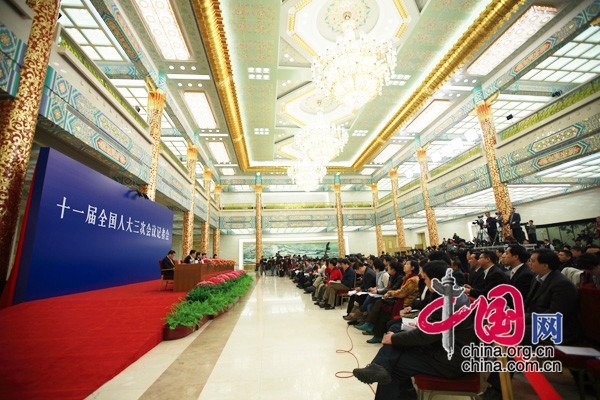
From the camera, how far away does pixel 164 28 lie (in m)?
6.62

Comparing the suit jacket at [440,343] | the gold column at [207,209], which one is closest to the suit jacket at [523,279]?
the suit jacket at [440,343]

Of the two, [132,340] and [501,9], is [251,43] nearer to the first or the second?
[501,9]

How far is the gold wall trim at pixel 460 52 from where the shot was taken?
604cm

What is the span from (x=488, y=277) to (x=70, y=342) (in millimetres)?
4617

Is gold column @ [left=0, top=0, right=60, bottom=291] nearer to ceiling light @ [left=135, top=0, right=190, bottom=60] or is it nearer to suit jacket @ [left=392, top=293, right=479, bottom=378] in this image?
ceiling light @ [left=135, top=0, right=190, bottom=60]

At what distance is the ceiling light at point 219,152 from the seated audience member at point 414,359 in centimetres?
1274

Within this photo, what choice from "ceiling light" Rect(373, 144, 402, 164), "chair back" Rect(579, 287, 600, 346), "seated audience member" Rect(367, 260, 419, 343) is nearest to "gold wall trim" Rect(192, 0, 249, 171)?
"seated audience member" Rect(367, 260, 419, 343)

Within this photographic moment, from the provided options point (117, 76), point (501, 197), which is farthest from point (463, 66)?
point (117, 76)

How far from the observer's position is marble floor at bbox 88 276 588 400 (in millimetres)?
2107

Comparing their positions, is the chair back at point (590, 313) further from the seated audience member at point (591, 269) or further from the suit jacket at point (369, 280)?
the suit jacket at point (369, 280)

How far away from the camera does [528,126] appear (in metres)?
7.73

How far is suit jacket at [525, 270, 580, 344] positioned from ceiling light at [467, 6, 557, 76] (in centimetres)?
715

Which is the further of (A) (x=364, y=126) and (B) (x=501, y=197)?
(A) (x=364, y=126)

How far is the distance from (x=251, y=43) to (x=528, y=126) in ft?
26.1
